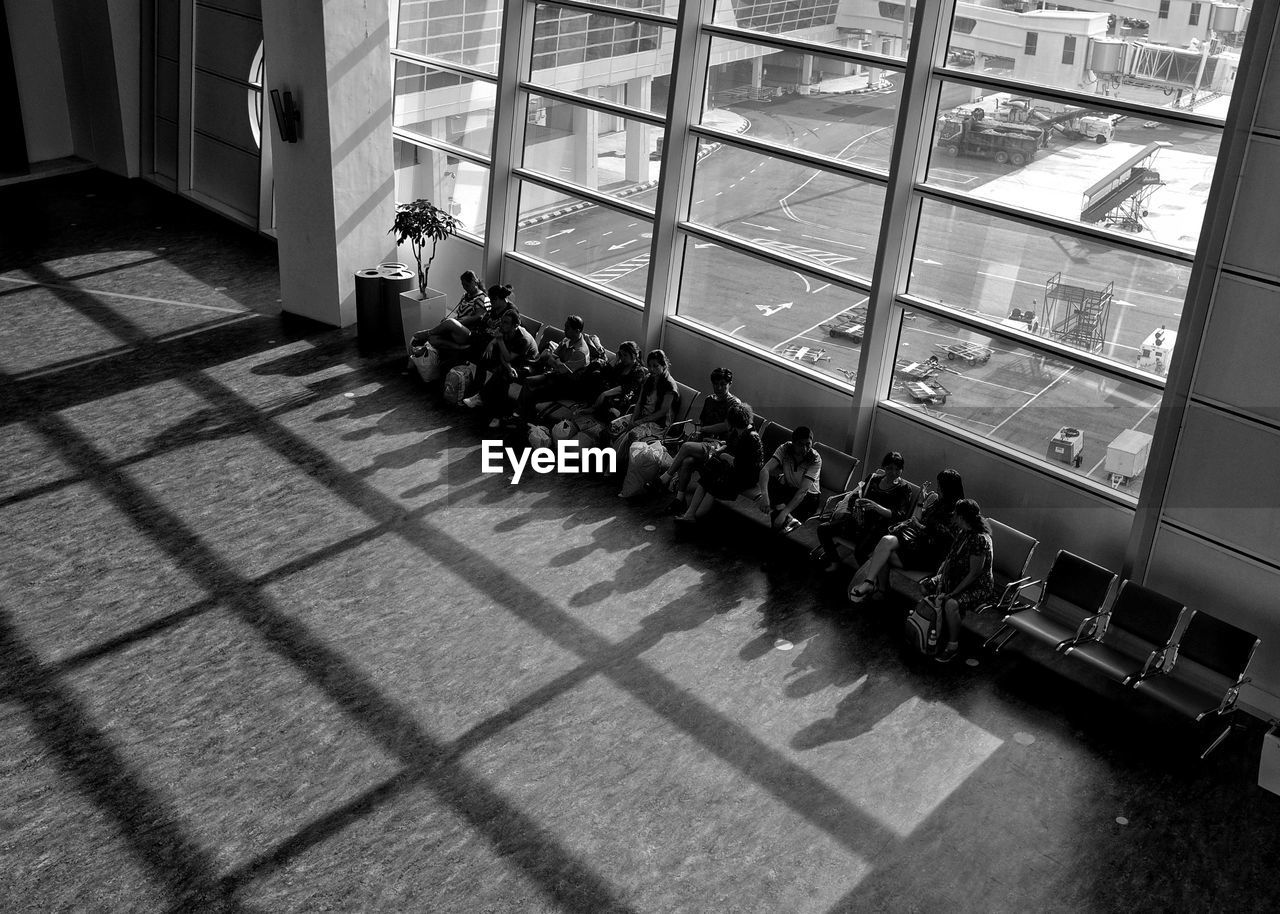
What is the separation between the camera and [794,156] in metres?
10.3

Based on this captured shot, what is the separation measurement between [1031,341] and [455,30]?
25.3 ft

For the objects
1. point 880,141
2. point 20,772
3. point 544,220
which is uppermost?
point 880,141

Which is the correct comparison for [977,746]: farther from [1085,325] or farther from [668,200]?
[668,200]

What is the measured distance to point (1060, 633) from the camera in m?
8.05

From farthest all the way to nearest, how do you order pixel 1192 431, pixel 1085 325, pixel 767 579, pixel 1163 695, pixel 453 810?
pixel 767 579 → pixel 1085 325 → pixel 1192 431 → pixel 1163 695 → pixel 453 810

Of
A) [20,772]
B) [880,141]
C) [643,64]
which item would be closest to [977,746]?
[880,141]

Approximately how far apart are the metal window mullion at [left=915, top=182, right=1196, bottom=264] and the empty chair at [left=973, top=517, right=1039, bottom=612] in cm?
217

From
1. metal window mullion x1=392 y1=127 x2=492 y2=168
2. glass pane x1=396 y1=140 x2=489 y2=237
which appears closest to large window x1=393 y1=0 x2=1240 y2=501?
metal window mullion x1=392 y1=127 x2=492 y2=168

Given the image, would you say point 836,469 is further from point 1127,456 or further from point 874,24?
point 874,24

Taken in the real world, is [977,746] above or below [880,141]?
below

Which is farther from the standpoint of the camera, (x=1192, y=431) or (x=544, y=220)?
(x=544, y=220)

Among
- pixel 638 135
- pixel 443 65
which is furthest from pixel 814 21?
pixel 443 65

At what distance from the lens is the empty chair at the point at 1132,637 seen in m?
7.74

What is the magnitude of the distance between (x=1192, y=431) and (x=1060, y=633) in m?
1.62
